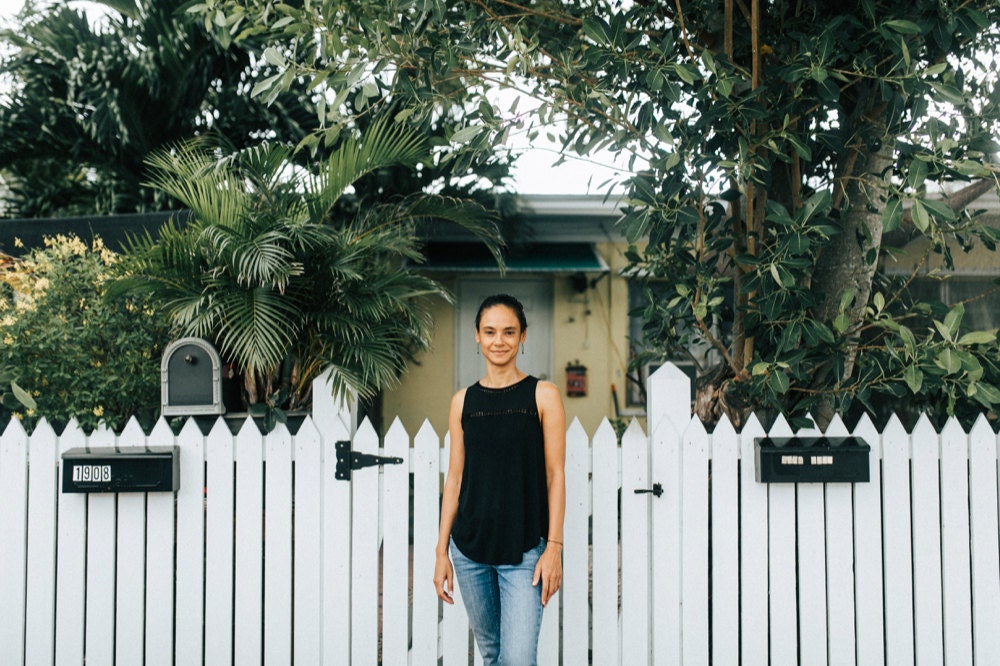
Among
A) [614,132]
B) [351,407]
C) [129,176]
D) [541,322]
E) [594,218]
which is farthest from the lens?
[541,322]

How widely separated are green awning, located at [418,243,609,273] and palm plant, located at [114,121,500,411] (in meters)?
2.32

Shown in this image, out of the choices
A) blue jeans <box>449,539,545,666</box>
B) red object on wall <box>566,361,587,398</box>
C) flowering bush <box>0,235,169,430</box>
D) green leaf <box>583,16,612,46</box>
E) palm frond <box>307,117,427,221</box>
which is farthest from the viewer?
red object on wall <box>566,361,587,398</box>

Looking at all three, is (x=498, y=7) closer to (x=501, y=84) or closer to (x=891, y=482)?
(x=501, y=84)

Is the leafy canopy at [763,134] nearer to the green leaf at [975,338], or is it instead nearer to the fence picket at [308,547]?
the green leaf at [975,338]

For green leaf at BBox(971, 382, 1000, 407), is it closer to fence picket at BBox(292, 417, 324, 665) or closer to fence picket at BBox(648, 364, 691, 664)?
fence picket at BBox(648, 364, 691, 664)

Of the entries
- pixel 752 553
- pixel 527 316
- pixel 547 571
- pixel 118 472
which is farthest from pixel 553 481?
pixel 527 316

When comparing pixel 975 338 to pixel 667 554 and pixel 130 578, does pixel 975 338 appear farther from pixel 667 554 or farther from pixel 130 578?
pixel 130 578

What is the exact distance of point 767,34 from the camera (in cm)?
319

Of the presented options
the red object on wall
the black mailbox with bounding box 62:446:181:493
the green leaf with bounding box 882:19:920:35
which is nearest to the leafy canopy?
the green leaf with bounding box 882:19:920:35

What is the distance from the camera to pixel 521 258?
698cm

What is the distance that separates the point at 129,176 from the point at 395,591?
500 centimetres

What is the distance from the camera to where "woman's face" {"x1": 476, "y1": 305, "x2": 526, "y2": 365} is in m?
2.42

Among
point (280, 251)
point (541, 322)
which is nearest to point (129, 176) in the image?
point (280, 251)

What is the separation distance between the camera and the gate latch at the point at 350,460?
2805 mm
